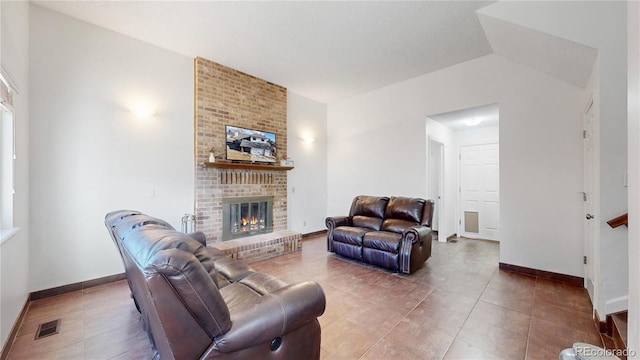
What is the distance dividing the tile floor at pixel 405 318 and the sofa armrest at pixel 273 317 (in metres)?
0.63

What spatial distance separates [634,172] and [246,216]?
4.41 meters

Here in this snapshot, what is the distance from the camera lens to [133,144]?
3.31m

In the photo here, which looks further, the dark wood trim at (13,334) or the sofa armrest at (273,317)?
the dark wood trim at (13,334)

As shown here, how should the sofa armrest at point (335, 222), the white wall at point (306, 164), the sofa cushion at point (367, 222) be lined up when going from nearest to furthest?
Answer: the sofa cushion at point (367, 222) → the sofa armrest at point (335, 222) → the white wall at point (306, 164)

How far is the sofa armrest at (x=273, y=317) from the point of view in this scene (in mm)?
1204

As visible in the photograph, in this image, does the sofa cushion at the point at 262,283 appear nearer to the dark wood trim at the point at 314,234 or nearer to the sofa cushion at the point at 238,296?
the sofa cushion at the point at 238,296

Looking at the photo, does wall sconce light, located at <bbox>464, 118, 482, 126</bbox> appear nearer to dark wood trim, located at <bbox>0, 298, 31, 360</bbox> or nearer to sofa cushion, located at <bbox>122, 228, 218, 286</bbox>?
sofa cushion, located at <bbox>122, 228, 218, 286</bbox>

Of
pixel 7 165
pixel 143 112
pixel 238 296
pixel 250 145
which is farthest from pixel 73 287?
pixel 250 145

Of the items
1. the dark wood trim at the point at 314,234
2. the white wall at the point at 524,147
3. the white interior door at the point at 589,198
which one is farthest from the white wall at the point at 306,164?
the white interior door at the point at 589,198

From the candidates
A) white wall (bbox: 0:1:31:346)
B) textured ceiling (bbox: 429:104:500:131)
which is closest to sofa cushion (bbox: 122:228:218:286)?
white wall (bbox: 0:1:31:346)

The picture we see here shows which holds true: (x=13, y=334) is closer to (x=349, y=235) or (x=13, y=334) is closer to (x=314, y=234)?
(x=349, y=235)

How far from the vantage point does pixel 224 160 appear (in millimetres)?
4195

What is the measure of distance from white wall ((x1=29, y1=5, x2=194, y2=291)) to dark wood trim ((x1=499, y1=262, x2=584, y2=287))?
4749 millimetres

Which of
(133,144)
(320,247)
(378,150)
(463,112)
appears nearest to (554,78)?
(463,112)
